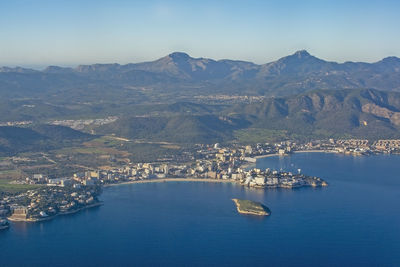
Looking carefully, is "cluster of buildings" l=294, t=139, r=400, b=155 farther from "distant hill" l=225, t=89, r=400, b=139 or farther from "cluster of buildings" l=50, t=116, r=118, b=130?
"cluster of buildings" l=50, t=116, r=118, b=130

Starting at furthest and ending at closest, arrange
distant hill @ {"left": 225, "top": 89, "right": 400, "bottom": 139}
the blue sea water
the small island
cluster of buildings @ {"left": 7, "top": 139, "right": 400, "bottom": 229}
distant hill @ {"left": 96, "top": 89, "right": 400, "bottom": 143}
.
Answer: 1. distant hill @ {"left": 225, "top": 89, "right": 400, "bottom": 139}
2. distant hill @ {"left": 96, "top": 89, "right": 400, "bottom": 143}
3. cluster of buildings @ {"left": 7, "top": 139, "right": 400, "bottom": 229}
4. the small island
5. the blue sea water

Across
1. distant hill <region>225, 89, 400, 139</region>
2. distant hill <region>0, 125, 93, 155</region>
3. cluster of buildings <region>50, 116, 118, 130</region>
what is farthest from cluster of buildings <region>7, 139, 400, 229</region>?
cluster of buildings <region>50, 116, 118, 130</region>

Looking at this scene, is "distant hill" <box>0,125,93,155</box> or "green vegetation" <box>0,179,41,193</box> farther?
"distant hill" <box>0,125,93,155</box>

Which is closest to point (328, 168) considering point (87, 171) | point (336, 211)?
point (336, 211)

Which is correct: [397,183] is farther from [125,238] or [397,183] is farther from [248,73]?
[248,73]

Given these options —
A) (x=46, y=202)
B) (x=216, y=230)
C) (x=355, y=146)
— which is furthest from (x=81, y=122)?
(x=216, y=230)

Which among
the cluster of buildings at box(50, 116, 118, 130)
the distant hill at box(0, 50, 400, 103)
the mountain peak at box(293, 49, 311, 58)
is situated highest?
the mountain peak at box(293, 49, 311, 58)

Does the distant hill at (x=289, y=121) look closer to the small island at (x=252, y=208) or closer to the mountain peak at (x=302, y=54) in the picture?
the small island at (x=252, y=208)

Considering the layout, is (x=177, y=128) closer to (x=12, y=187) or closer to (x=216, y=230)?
(x=12, y=187)
